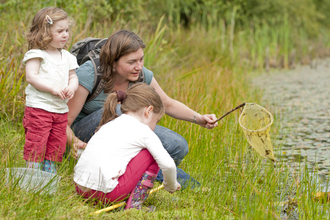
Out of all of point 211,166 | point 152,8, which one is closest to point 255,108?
point 211,166

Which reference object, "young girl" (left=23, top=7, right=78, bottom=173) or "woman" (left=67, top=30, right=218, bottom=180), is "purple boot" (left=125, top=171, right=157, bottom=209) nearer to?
"woman" (left=67, top=30, right=218, bottom=180)

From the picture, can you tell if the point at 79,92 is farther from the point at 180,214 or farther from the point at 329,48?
the point at 329,48

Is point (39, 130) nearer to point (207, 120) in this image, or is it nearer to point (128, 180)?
point (128, 180)

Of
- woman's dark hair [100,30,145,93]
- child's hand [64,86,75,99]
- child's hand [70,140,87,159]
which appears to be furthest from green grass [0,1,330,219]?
woman's dark hair [100,30,145,93]

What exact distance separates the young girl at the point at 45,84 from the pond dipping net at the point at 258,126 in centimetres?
117

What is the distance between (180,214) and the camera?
2166 millimetres

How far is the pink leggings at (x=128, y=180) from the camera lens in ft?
6.99

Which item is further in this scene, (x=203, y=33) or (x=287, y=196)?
(x=203, y=33)

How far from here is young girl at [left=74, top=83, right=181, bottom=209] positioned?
2.08 meters

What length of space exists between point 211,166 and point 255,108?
64cm

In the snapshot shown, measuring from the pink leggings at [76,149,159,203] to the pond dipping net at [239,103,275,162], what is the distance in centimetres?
62

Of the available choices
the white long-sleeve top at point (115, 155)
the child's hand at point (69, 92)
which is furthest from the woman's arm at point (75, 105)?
the white long-sleeve top at point (115, 155)

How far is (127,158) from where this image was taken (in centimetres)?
213

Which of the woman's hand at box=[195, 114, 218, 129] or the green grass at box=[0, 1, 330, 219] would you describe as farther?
the woman's hand at box=[195, 114, 218, 129]
